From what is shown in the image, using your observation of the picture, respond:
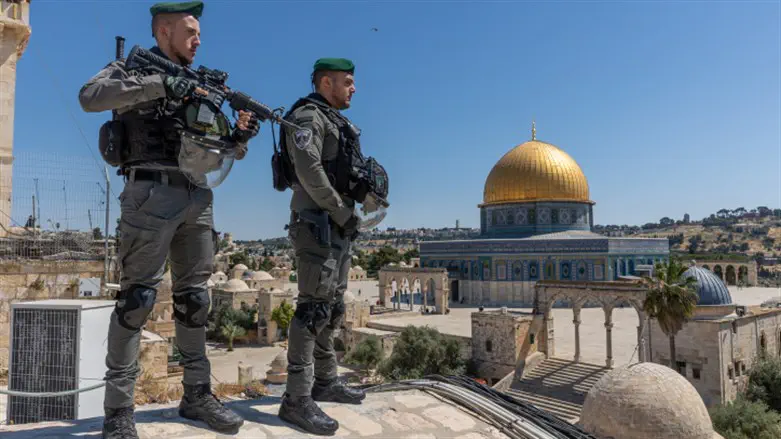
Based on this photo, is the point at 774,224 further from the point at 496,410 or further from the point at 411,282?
the point at 496,410

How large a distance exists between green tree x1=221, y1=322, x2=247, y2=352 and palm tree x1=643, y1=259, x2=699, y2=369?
1787 centimetres

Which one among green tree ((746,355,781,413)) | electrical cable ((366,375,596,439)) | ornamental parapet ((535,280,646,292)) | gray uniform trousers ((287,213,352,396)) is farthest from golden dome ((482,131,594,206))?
gray uniform trousers ((287,213,352,396))

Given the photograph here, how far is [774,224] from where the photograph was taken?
371ft

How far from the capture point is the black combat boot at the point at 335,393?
12.3 feet

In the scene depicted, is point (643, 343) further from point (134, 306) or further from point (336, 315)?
point (134, 306)

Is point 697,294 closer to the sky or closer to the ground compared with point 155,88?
closer to the ground

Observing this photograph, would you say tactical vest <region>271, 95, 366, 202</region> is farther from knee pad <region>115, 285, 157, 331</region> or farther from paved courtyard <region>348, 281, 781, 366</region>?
paved courtyard <region>348, 281, 781, 366</region>

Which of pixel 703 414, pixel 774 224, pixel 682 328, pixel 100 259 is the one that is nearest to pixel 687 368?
pixel 682 328

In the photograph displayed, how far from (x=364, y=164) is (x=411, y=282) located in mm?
30660

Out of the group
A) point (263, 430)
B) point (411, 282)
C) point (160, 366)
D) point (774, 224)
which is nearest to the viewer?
point (263, 430)

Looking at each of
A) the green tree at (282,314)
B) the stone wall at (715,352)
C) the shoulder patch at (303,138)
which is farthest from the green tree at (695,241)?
the shoulder patch at (303,138)

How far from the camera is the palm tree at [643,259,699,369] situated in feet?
49.6

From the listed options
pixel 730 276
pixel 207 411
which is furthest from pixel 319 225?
pixel 730 276

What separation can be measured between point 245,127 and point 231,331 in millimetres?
24235
